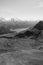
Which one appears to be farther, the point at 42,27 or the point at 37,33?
the point at 42,27

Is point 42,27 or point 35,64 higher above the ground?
point 42,27

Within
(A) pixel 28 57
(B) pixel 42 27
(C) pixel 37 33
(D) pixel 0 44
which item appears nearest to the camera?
(A) pixel 28 57

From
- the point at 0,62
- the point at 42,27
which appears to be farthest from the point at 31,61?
the point at 42,27

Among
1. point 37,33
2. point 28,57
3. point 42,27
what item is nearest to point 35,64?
point 28,57

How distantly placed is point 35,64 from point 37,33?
225 cm

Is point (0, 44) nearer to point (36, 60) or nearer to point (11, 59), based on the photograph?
point (11, 59)

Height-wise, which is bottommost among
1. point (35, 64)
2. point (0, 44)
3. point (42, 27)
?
point (35, 64)

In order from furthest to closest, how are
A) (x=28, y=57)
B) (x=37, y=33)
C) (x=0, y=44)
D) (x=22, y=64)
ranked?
(x=37, y=33) < (x=0, y=44) < (x=28, y=57) < (x=22, y=64)

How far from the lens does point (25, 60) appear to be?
1709 millimetres

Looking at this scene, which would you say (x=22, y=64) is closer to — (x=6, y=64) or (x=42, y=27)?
(x=6, y=64)

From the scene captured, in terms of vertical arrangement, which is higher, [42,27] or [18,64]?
[42,27]

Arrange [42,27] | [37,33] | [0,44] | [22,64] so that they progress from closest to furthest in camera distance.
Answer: [22,64] < [0,44] < [37,33] < [42,27]

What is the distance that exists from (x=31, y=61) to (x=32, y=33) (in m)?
2.23

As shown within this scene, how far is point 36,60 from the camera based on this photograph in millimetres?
1711
